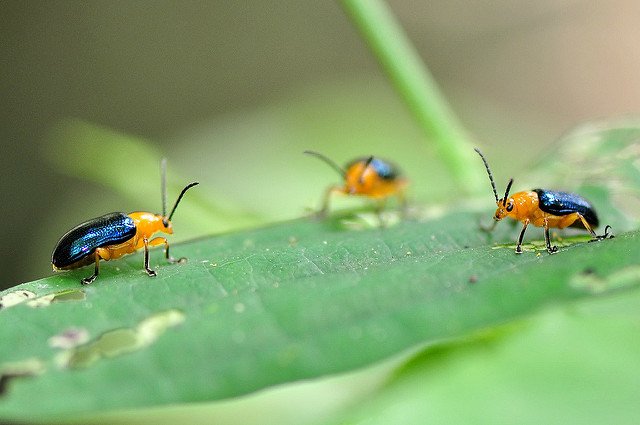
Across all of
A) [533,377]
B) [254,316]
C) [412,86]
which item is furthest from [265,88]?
[254,316]

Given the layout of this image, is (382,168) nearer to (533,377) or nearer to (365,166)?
(365,166)

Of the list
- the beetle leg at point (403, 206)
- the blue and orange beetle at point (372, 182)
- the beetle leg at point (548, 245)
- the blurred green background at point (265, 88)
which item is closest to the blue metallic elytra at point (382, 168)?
the blue and orange beetle at point (372, 182)

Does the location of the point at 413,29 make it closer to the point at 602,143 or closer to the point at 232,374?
the point at 602,143

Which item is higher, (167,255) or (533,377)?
(167,255)

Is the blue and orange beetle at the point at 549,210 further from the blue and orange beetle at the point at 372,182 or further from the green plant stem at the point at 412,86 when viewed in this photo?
the blue and orange beetle at the point at 372,182

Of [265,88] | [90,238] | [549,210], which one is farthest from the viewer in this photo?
[265,88]

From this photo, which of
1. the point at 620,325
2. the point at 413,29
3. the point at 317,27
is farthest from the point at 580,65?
the point at 620,325
